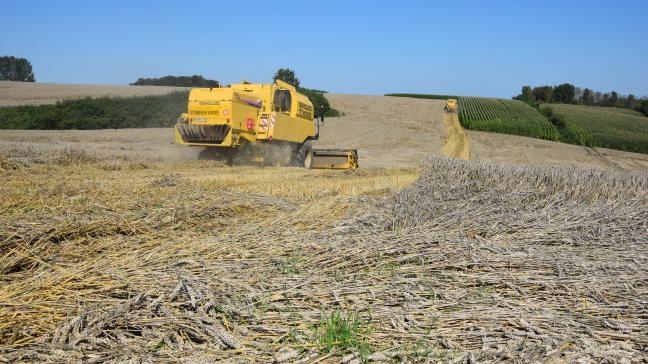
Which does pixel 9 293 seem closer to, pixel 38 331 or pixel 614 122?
pixel 38 331

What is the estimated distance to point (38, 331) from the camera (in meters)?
2.93

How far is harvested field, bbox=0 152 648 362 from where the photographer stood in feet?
9.17

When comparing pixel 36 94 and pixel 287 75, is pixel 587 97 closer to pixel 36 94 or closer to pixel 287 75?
pixel 287 75

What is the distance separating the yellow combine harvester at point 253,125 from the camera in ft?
49.7

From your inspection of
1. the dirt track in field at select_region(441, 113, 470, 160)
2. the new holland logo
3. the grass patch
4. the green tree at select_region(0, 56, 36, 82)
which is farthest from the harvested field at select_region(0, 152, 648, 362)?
the green tree at select_region(0, 56, 36, 82)

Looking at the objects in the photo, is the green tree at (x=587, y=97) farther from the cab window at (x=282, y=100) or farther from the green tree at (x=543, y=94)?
the cab window at (x=282, y=100)

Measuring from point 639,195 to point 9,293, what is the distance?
8919 millimetres

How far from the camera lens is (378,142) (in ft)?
95.6

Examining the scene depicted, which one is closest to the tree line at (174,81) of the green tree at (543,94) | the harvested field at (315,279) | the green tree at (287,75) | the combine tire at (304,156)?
the green tree at (287,75)

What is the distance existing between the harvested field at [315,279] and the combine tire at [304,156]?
10.7 meters

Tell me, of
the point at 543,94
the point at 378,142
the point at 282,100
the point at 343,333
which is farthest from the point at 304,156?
the point at 543,94

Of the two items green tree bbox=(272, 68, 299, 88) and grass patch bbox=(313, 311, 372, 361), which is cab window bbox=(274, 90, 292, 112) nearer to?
grass patch bbox=(313, 311, 372, 361)

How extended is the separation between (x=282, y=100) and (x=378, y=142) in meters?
12.8

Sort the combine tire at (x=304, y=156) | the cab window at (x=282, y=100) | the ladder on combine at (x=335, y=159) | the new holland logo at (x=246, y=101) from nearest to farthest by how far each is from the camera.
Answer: the new holland logo at (x=246, y=101)
the cab window at (x=282, y=100)
the ladder on combine at (x=335, y=159)
the combine tire at (x=304, y=156)
